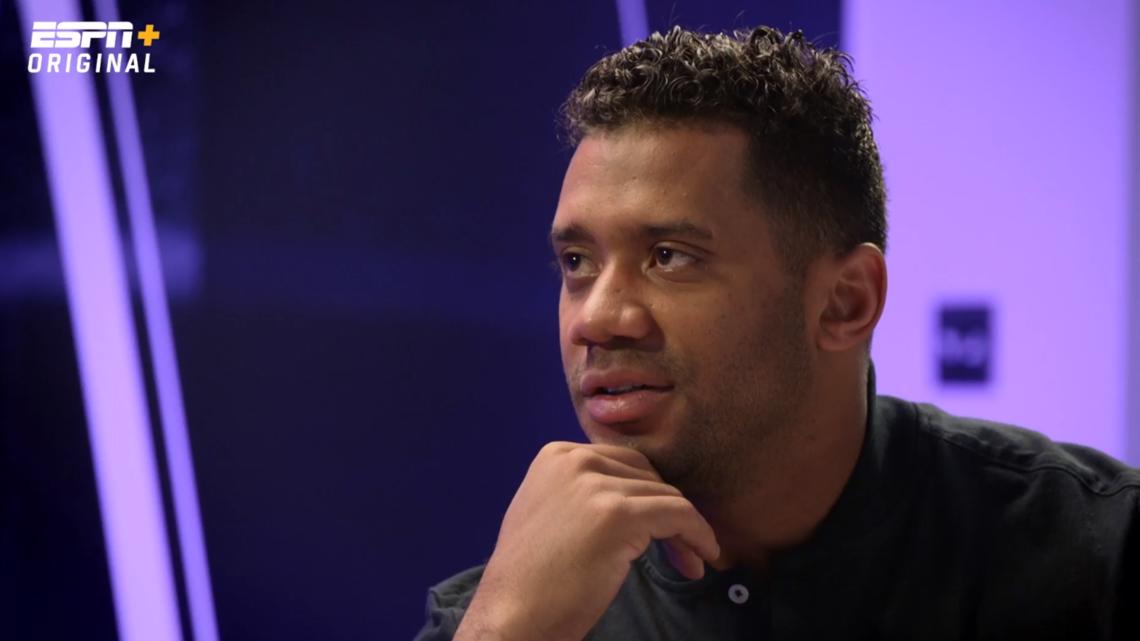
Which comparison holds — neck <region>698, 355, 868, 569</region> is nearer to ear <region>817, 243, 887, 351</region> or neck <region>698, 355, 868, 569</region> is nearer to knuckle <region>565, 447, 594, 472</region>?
ear <region>817, 243, 887, 351</region>

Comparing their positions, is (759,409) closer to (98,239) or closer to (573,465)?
(573,465)

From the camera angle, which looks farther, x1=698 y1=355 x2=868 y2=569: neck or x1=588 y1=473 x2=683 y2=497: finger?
x1=698 y1=355 x2=868 y2=569: neck

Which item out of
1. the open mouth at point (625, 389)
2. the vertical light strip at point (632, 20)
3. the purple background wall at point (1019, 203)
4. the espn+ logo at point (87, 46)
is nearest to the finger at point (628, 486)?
the open mouth at point (625, 389)

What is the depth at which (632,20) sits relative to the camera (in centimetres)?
239

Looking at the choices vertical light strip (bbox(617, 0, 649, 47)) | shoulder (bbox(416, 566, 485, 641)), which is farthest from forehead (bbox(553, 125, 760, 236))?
vertical light strip (bbox(617, 0, 649, 47))

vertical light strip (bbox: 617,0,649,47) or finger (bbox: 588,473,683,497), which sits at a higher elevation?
vertical light strip (bbox: 617,0,649,47)

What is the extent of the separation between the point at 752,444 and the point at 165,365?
134cm

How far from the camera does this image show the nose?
1.42m

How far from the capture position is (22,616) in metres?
2.33

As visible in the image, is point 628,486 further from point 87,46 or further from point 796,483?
point 87,46

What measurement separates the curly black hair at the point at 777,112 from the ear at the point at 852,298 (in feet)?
0.09

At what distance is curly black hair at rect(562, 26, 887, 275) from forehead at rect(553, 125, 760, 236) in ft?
0.06

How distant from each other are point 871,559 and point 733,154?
55 centimetres

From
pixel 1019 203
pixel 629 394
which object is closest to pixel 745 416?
pixel 629 394
